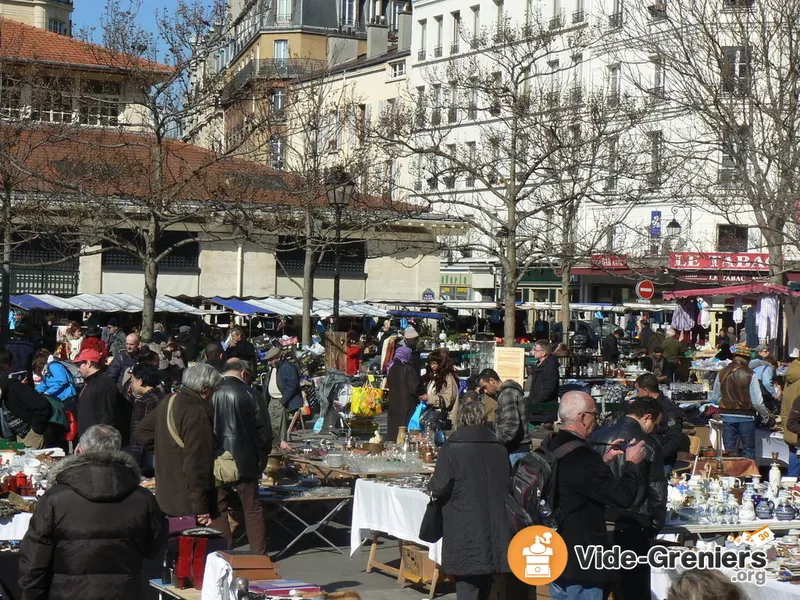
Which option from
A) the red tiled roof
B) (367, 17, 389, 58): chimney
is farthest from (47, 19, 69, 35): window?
the red tiled roof

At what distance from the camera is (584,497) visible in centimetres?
709

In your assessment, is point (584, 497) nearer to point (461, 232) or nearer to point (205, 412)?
point (205, 412)

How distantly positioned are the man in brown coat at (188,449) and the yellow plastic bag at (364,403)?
9.18 m

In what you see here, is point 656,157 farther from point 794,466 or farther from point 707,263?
point 794,466

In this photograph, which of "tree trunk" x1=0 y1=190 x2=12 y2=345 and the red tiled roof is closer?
"tree trunk" x1=0 y1=190 x2=12 y2=345

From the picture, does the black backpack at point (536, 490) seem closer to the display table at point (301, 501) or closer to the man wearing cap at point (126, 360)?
the display table at point (301, 501)

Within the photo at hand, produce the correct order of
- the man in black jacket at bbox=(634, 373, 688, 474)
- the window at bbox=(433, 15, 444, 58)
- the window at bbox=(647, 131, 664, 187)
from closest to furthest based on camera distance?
the man in black jacket at bbox=(634, 373, 688, 474)
the window at bbox=(647, 131, 664, 187)
the window at bbox=(433, 15, 444, 58)

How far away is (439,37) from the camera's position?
6300 centimetres

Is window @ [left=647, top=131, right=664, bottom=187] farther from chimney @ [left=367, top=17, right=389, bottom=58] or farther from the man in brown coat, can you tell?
chimney @ [left=367, top=17, right=389, bottom=58]

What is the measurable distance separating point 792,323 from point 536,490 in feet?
56.1

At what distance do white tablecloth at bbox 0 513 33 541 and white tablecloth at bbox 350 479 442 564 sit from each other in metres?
2.78

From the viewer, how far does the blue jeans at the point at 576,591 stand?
23.5 ft

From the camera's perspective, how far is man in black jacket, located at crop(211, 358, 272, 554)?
380 inches

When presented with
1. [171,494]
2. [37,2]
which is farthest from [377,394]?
[37,2]
